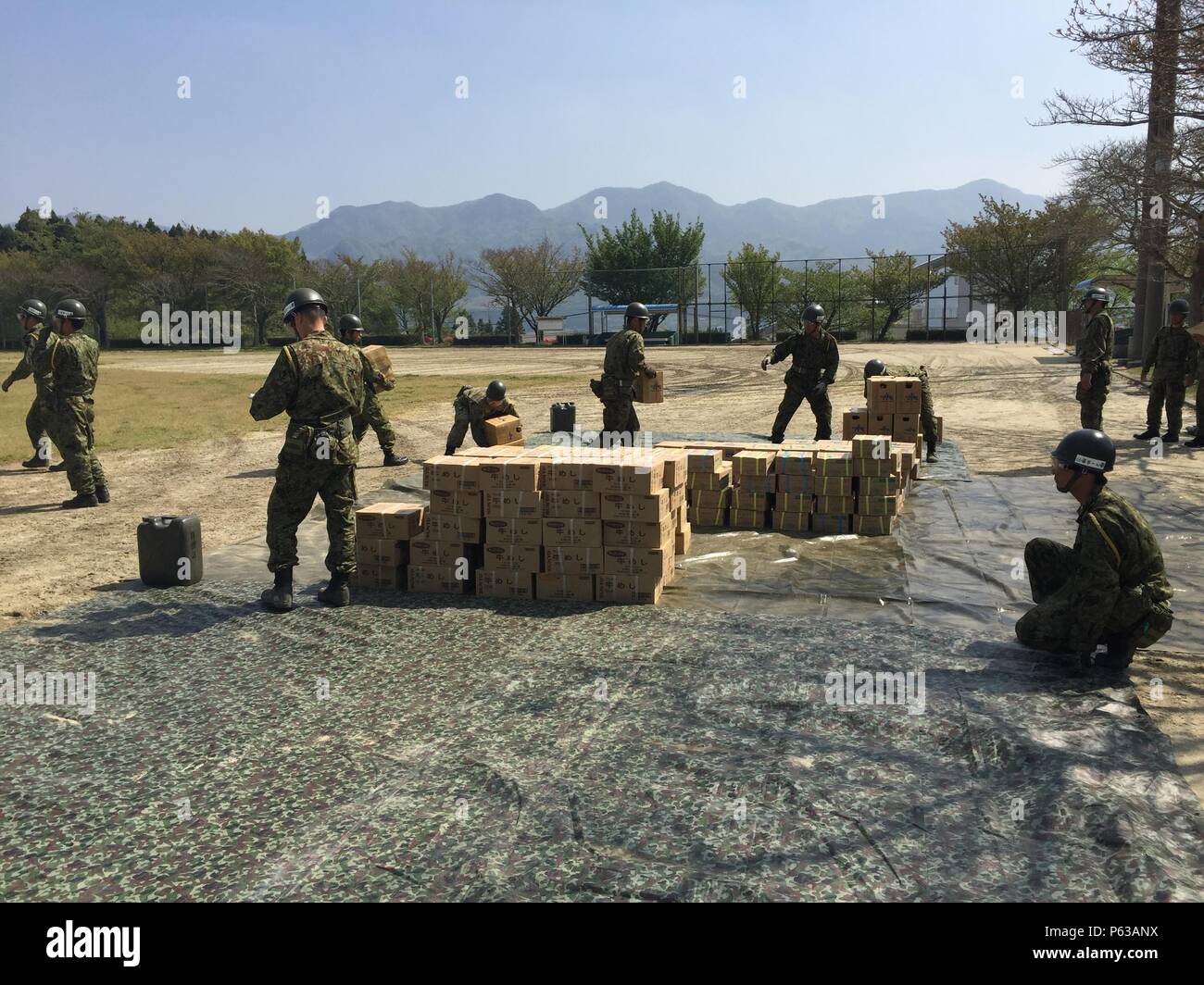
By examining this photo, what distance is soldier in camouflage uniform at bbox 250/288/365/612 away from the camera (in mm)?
7242

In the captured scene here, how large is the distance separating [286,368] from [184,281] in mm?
75662

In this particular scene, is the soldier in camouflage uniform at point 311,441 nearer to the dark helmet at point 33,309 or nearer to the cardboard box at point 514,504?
the cardboard box at point 514,504

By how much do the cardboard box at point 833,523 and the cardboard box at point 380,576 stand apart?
424 cm

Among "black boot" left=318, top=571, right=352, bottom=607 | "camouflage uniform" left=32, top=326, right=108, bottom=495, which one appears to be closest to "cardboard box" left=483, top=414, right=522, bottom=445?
"camouflage uniform" left=32, top=326, right=108, bottom=495

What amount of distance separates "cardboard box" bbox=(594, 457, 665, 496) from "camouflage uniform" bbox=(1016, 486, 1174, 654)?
303cm

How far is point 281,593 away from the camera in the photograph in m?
7.33

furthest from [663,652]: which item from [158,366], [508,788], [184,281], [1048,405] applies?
[184,281]

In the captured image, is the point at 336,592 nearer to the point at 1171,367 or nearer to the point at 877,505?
the point at 877,505

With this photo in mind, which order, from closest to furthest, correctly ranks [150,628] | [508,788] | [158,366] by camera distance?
1. [508,788]
2. [150,628]
3. [158,366]

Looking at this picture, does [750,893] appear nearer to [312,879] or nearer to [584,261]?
[312,879]

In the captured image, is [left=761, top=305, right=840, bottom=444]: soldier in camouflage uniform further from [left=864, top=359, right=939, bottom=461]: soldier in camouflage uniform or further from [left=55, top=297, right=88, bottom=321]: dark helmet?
[left=55, top=297, right=88, bottom=321]: dark helmet

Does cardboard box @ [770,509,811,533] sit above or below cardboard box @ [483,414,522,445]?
below

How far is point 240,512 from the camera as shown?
11641 millimetres

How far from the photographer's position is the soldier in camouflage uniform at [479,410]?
13.1 meters
